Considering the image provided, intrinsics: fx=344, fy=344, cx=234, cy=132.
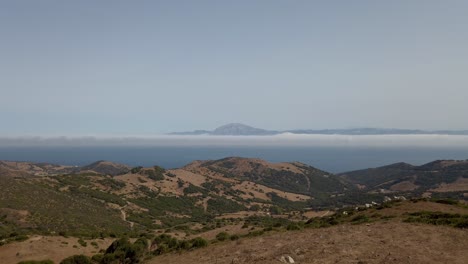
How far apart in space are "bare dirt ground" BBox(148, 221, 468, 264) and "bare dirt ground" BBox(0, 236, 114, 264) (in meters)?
16.7

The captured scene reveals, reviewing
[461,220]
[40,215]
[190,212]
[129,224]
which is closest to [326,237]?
[461,220]

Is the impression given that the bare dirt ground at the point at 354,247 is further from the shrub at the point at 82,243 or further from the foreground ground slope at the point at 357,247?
the shrub at the point at 82,243

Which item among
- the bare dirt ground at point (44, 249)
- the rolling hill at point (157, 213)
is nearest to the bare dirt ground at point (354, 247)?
the rolling hill at point (157, 213)

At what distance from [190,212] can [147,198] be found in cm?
1856

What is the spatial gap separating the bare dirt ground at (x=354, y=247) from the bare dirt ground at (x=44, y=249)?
54.8 ft

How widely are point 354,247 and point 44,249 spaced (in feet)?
117

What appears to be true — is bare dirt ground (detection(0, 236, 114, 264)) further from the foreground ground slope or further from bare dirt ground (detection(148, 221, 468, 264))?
bare dirt ground (detection(148, 221, 468, 264))

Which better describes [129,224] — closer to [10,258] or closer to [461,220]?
[10,258]

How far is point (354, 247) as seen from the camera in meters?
23.7

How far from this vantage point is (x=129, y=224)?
94000 mm

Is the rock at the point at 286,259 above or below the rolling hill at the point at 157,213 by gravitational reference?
above

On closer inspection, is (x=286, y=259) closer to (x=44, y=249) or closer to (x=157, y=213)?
(x=44, y=249)

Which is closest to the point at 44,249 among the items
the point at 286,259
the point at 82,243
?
the point at 82,243

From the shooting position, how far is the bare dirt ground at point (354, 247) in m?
21.2
